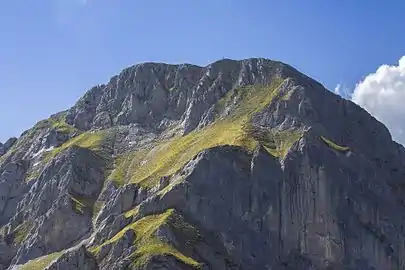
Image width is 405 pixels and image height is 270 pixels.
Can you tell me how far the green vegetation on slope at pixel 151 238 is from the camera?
175250 mm

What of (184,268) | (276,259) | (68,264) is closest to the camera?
(184,268)

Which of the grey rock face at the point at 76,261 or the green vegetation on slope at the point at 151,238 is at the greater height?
the green vegetation on slope at the point at 151,238

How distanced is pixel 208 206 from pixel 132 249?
2826cm

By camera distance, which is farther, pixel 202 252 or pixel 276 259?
pixel 276 259

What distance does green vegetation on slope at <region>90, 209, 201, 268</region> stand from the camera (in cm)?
17525

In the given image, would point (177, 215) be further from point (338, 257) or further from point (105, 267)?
point (338, 257)

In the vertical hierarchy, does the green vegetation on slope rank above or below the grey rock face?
above

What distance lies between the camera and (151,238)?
182 metres

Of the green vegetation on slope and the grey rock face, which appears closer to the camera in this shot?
the green vegetation on slope

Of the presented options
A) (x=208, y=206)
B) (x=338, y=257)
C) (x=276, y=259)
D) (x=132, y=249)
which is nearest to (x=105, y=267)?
(x=132, y=249)

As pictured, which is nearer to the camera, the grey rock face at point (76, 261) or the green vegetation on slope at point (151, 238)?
the green vegetation on slope at point (151, 238)

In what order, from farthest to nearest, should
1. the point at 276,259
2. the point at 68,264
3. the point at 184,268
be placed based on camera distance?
the point at 276,259, the point at 68,264, the point at 184,268

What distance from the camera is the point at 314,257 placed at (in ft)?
651

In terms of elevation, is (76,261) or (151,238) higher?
(151,238)
